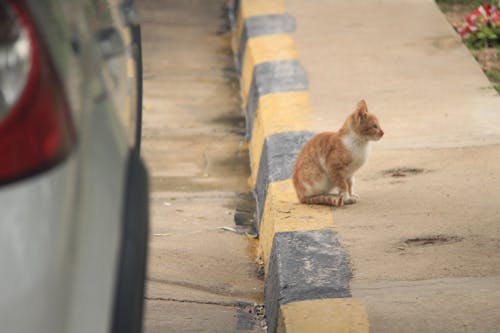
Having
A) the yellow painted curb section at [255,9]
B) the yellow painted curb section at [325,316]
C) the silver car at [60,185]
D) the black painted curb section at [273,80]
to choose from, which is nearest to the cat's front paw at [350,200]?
the yellow painted curb section at [325,316]

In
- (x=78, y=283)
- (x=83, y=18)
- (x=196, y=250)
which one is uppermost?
(x=83, y=18)

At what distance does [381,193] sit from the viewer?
439 centimetres

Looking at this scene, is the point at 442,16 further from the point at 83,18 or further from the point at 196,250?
the point at 83,18

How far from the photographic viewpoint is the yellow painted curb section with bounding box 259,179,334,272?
403cm

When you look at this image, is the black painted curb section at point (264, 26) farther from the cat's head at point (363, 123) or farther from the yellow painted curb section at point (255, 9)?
the cat's head at point (363, 123)

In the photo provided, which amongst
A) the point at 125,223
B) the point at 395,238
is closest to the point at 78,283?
the point at 125,223

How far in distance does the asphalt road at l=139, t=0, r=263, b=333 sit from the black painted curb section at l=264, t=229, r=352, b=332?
0.82 ft

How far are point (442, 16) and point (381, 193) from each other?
291 cm

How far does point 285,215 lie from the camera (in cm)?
416

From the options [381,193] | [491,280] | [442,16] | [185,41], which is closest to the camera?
[491,280]

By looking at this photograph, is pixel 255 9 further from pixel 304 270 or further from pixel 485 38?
pixel 304 270

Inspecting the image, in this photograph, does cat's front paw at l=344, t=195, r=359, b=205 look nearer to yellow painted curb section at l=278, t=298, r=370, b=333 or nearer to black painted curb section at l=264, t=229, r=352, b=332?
black painted curb section at l=264, t=229, r=352, b=332

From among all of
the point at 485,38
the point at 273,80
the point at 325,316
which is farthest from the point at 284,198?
the point at 485,38

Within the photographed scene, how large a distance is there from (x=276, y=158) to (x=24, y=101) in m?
3.36
